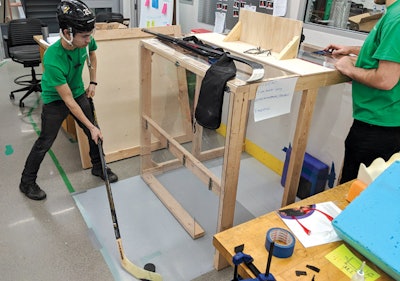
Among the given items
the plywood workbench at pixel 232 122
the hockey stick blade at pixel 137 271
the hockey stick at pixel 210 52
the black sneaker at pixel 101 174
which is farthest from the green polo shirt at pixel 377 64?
the black sneaker at pixel 101 174

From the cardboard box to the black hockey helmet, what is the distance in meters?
1.73

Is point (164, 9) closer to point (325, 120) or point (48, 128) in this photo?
point (48, 128)

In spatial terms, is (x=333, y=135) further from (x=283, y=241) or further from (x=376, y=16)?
(x=283, y=241)

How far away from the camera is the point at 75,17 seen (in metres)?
1.95

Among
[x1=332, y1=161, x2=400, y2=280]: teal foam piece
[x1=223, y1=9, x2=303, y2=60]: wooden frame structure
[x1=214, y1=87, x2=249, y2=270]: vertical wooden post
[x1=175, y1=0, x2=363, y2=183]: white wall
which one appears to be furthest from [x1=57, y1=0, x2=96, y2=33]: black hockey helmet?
[x1=332, y1=161, x2=400, y2=280]: teal foam piece

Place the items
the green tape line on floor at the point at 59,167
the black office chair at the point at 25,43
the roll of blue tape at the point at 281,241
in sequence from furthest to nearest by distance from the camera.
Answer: the black office chair at the point at 25,43, the green tape line on floor at the point at 59,167, the roll of blue tape at the point at 281,241

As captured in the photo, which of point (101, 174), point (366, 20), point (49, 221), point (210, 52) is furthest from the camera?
point (101, 174)

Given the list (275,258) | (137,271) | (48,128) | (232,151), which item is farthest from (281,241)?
(48,128)

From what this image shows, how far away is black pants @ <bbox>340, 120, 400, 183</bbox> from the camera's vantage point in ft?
5.56

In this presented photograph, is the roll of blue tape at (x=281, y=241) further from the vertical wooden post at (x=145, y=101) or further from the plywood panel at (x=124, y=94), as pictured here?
the plywood panel at (x=124, y=94)

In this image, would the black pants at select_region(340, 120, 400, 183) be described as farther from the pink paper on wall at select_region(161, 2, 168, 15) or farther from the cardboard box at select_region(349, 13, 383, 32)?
the pink paper on wall at select_region(161, 2, 168, 15)

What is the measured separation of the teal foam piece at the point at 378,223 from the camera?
104cm

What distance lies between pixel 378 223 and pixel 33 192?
239cm

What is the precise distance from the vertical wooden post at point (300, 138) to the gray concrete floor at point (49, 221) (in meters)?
0.65
